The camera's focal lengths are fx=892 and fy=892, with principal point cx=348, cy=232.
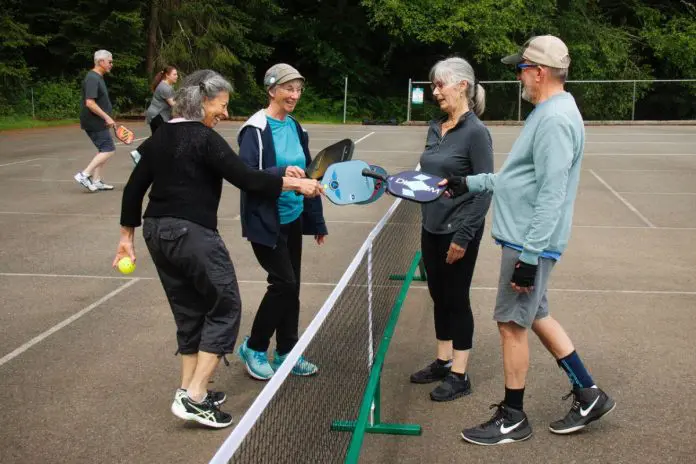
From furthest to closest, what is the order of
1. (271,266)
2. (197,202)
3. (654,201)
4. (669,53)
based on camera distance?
(669,53) → (654,201) → (271,266) → (197,202)

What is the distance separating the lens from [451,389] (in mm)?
5473

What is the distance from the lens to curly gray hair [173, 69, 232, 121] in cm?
472

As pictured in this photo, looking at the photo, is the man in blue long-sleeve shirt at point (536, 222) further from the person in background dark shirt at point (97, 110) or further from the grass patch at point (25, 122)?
the grass patch at point (25, 122)

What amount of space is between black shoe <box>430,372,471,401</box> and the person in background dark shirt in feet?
30.2

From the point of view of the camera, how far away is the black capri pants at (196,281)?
473 centimetres

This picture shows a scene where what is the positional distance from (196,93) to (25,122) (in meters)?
27.5

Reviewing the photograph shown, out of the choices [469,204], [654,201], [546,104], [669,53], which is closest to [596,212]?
[654,201]

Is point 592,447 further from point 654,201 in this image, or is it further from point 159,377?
point 654,201

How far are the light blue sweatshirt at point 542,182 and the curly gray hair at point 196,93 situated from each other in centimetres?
157

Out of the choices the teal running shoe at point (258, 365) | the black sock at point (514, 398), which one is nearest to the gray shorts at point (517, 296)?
the black sock at point (514, 398)

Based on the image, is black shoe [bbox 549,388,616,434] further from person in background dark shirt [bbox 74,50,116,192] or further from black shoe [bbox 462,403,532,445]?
person in background dark shirt [bbox 74,50,116,192]

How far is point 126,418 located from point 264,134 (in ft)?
6.09

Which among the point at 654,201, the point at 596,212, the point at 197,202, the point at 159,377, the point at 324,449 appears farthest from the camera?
the point at 654,201

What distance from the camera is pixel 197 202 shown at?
187 inches
